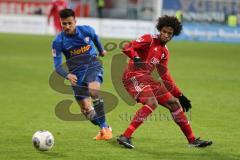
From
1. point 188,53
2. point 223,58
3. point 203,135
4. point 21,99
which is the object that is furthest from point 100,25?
point 203,135

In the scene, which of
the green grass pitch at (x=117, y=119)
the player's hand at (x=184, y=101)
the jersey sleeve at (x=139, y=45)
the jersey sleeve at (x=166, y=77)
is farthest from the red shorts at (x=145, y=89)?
the green grass pitch at (x=117, y=119)

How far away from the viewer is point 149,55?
9.35 m

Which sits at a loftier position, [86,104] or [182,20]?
[86,104]

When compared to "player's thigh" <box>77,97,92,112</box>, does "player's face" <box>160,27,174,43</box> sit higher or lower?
higher

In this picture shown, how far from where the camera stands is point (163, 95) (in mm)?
9367

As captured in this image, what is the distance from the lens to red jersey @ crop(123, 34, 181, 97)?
928 cm

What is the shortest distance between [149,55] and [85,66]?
1.40 metres

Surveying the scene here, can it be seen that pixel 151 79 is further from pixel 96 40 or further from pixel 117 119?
pixel 117 119

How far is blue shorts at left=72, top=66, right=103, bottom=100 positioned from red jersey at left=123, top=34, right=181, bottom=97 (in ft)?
2.61

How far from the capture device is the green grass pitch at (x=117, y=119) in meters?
8.96

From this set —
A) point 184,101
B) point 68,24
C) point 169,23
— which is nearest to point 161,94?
point 184,101

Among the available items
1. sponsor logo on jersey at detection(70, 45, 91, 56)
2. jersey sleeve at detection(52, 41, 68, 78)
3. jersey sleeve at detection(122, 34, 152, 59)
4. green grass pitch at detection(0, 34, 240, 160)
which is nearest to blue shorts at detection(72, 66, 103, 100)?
sponsor logo on jersey at detection(70, 45, 91, 56)

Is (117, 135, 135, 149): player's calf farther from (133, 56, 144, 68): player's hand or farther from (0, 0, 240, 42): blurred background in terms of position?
(0, 0, 240, 42): blurred background

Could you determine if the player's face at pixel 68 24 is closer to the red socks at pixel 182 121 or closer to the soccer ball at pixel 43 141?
the soccer ball at pixel 43 141
